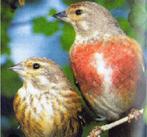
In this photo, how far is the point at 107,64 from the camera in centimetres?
124

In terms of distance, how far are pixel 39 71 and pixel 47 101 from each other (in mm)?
60

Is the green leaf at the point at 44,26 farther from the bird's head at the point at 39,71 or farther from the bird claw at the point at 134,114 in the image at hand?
the bird claw at the point at 134,114

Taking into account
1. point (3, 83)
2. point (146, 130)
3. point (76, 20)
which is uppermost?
point (76, 20)

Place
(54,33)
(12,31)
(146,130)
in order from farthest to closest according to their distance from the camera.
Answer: (12,31), (54,33), (146,130)

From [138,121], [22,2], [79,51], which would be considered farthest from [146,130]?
[22,2]

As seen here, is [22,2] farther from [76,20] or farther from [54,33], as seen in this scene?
[76,20]

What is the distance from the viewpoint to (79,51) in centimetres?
126

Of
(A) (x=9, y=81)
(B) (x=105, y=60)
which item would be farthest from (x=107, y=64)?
(A) (x=9, y=81)

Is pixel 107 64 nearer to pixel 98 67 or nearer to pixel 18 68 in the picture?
pixel 98 67

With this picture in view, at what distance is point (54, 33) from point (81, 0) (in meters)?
0.14

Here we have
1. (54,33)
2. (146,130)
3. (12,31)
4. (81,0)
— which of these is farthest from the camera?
(12,31)

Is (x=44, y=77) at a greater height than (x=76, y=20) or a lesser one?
lesser

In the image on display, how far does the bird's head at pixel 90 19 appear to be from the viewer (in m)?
1.23

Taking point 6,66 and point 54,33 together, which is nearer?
point 54,33
